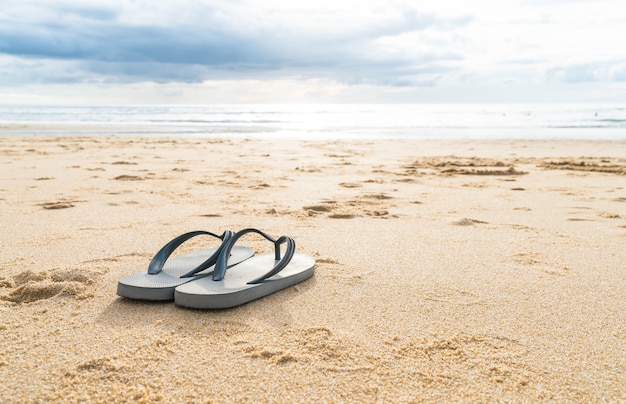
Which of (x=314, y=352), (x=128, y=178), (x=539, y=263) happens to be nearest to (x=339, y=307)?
(x=314, y=352)

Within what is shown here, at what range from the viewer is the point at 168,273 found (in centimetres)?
184

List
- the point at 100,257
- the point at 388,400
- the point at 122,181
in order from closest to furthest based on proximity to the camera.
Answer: the point at 388,400 < the point at 100,257 < the point at 122,181

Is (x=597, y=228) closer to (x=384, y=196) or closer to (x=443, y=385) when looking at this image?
(x=384, y=196)

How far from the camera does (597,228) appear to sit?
9.29 feet

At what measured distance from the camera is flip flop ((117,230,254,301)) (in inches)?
65.7

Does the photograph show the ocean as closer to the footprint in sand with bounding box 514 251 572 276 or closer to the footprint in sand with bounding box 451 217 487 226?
the footprint in sand with bounding box 451 217 487 226

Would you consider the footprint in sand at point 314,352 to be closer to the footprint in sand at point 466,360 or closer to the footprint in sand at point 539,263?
the footprint in sand at point 466,360

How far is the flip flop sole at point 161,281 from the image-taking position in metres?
1.67

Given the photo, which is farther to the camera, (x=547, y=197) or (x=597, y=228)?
(x=547, y=197)

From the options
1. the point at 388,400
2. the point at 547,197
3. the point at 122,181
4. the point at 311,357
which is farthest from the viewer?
the point at 122,181

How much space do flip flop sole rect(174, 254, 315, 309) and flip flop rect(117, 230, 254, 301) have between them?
5 cm

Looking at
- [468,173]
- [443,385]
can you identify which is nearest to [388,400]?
[443,385]

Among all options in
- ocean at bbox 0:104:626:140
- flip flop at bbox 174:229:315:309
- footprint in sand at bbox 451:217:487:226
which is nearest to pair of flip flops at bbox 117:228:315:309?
flip flop at bbox 174:229:315:309

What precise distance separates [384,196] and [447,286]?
2111 millimetres
